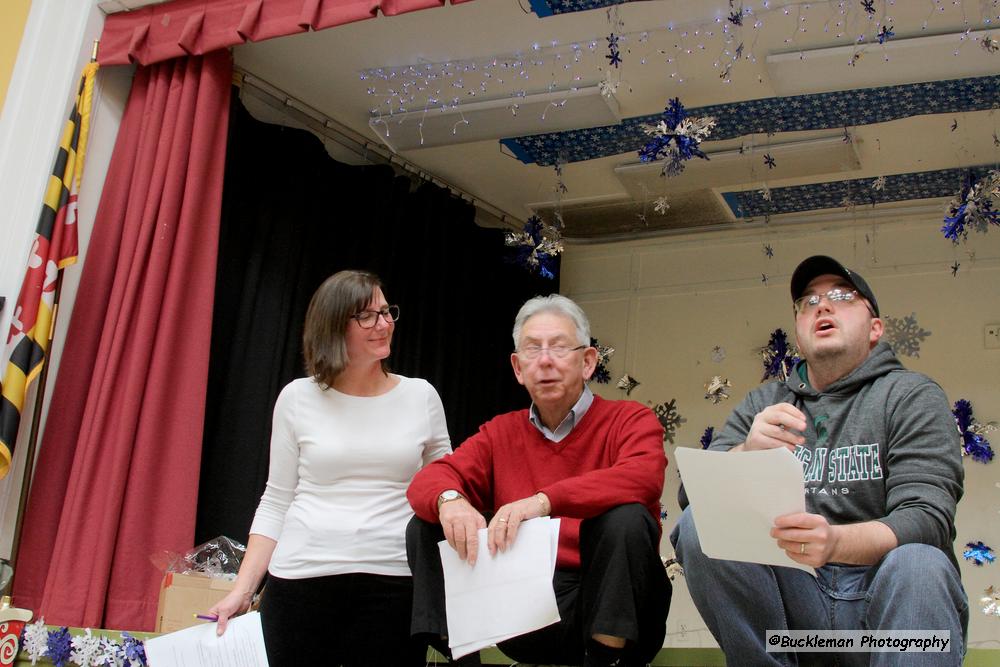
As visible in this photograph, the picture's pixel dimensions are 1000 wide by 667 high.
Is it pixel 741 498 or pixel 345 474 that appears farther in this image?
pixel 345 474

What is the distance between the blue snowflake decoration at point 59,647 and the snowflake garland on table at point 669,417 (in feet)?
9.63

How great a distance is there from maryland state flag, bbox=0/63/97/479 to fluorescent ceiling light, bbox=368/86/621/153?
124cm

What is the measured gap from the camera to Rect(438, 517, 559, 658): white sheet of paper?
1.60 metres

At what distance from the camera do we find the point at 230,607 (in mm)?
1930

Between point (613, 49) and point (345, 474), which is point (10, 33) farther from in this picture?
point (345, 474)

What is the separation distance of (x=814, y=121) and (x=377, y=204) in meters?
1.94

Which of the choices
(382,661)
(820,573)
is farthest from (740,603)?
(382,661)

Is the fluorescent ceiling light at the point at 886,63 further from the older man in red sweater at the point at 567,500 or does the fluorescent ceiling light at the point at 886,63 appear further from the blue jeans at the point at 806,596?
the blue jeans at the point at 806,596

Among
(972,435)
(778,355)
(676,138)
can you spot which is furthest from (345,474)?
(972,435)

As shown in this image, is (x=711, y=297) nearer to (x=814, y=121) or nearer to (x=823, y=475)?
(x=814, y=121)

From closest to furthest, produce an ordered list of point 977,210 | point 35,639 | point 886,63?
point 35,639 < point 886,63 < point 977,210

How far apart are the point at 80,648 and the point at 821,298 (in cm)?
226

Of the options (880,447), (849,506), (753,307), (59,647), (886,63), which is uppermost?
(886,63)

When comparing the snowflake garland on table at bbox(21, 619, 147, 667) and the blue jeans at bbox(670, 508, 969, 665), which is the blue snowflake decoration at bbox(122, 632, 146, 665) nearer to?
the snowflake garland on table at bbox(21, 619, 147, 667)
